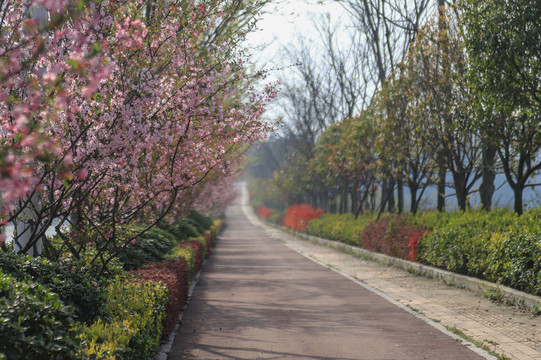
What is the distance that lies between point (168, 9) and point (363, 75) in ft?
86.2

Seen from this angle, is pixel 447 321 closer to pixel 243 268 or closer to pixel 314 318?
pixel 314 318

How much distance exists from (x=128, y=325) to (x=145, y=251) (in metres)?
6.35

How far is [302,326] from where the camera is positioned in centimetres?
921

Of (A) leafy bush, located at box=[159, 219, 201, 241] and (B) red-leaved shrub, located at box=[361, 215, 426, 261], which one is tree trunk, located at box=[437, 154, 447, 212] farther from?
(A) leafy bush, located at box=[159, 219, 201, 241]

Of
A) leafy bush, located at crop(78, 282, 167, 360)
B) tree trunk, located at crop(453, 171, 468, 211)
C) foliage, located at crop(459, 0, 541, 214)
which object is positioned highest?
foliage, located at crop(459, 0, 541, 214)

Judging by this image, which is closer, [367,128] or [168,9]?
[168,9]

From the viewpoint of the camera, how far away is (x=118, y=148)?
715cm

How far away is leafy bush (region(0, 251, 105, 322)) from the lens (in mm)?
5996

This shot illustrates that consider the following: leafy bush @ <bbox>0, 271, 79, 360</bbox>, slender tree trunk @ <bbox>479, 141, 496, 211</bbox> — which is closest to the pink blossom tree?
leafy bush @ <bbox>0, 271, 79, 360</bbox>

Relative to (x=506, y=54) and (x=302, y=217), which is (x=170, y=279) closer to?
(x=506, y=54)

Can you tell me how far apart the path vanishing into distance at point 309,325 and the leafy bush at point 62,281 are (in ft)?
5.13

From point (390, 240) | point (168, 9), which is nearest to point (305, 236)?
point (390, 240)

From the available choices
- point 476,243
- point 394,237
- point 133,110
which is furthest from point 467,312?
point 394,237

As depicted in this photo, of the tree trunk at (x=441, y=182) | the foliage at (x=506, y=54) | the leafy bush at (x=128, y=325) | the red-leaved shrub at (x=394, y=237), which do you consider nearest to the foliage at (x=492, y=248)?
the red-leaved shrub at (x=394, y=237)
